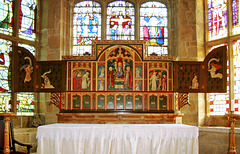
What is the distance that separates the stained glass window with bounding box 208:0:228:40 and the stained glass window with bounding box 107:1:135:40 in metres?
2.81

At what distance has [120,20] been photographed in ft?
39.7

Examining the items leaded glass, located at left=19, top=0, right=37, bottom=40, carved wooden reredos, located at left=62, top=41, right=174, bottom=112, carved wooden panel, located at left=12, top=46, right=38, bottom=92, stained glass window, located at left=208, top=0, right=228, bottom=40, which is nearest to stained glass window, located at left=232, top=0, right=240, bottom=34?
stained glass window, located at left=208, top=0, right=228, bottom=40

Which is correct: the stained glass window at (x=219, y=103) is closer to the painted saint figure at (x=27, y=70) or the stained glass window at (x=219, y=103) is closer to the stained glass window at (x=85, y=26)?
the stained glass window at (x=85, y=26)

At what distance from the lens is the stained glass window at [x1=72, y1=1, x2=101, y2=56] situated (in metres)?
11.9

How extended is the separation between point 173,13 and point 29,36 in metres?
5.25

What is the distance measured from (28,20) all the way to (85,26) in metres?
2.06

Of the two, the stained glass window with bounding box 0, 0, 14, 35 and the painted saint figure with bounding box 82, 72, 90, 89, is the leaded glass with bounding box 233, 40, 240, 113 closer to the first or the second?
the painted saint figure with bounding box 82, 72, 90, 89

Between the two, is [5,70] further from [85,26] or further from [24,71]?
[85,26]

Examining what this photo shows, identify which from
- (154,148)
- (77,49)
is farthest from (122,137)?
(77,49)

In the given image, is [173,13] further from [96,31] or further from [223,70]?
[223,70]

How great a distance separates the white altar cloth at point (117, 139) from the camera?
7254 mm

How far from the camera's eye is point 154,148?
23.9 ft

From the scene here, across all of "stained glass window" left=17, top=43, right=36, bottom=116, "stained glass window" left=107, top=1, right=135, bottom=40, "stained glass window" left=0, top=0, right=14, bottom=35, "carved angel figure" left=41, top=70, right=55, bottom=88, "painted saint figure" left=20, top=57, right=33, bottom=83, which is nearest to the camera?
"painted saint figure" left=20, top=57, right=33, bottom=83

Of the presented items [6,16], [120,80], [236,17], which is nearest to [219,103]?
[236,17]
